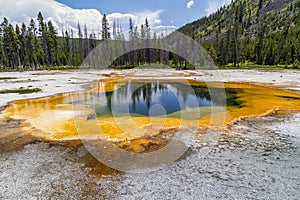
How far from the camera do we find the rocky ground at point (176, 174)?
17.3 feet

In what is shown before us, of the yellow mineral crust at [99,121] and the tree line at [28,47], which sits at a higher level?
the tree line at [28,47]

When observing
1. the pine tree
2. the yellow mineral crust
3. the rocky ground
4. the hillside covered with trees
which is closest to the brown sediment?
the yellow mineral crust

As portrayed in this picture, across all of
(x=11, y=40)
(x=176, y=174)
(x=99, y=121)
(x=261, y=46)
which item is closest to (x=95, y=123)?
(x=99, y=121)

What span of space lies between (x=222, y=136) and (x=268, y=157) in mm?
2370

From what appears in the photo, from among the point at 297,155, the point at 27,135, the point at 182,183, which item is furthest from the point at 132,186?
the point at 27,135

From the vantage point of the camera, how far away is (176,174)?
243 inches

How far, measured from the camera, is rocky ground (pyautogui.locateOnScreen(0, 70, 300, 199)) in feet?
17.3

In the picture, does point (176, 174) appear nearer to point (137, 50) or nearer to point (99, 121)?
point (99, 121)

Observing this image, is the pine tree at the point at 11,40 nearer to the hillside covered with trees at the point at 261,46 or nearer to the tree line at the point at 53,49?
the tree line at the point at 53,49

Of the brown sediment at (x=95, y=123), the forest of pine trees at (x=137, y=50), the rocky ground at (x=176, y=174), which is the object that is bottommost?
the rocky ground at (x=176, y=174)

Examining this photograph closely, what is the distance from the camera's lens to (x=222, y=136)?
9266mm

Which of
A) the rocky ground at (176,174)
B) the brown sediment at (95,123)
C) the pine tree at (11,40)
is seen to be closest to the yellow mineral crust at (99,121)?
the brown sediment at (95,123)

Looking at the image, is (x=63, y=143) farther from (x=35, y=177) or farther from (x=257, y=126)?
(x=257, y=126)

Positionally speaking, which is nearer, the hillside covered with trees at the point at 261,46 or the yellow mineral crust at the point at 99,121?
the yellow mineral crust at the point at 99,121
